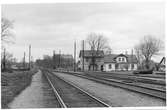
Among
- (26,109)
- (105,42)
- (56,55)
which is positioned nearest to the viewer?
(26,109)

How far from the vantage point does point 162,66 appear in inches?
2709

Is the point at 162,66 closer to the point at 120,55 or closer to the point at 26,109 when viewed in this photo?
the point at 120,55

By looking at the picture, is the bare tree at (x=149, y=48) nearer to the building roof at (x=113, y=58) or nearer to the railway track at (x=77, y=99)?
the building roof at (x=113, y=58)

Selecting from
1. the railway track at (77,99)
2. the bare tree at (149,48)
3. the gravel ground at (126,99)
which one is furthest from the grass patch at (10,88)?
the bare tree at (149,48)

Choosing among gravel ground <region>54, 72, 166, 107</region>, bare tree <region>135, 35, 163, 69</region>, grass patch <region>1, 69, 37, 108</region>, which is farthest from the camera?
bare tree <region>135, 35, 163, 69</region>

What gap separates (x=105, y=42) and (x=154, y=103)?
71.1 metres

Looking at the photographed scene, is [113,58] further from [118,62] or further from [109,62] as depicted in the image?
[109,62]

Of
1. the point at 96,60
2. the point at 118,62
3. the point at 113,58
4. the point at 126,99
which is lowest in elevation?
the point at 126,99

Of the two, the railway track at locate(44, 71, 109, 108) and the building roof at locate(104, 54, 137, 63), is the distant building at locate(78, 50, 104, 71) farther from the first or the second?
the railway track at locate(44, 71, 109, 108)

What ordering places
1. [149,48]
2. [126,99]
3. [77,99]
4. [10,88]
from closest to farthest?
1. [77,99]
2. [126,99]
3. [10,88]
4. [149,48]

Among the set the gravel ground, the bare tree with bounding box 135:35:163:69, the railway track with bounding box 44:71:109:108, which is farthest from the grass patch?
the bare tree with bounding box 135:35:163:69

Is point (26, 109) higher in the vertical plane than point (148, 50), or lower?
lower

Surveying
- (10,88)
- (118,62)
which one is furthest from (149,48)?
(10,88)

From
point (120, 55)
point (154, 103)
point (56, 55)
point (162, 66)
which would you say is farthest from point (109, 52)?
point (154, 103)
